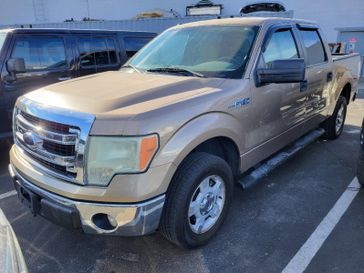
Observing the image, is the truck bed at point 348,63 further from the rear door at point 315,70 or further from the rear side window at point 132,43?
the rear side window at point 132,43

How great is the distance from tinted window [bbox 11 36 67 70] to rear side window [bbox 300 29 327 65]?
3.66 m

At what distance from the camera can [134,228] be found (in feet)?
7.93

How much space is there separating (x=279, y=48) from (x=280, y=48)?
0.10ft

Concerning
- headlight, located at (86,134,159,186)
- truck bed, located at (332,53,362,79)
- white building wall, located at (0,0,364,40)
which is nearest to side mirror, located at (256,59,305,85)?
headlight, located at (86,134,159,186)

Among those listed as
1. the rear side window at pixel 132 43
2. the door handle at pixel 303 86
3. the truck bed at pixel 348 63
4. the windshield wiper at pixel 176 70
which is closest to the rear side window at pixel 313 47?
the door handle at pixel 303 86

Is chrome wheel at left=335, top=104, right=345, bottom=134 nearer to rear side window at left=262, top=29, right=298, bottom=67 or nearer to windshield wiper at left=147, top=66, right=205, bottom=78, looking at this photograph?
rear side window at left=262, top=29, right=298, bottom=67

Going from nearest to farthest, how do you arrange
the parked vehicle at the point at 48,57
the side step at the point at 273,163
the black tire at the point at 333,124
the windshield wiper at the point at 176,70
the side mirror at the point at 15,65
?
the windshield wiper at the point at 176,70 < the side step at the point at 273,163 < the side mirror at the point at 15,65 < the parked vehicle at the point at 48,57 < the black tire at the point at 333,124

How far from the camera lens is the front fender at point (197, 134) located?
8.14 feet

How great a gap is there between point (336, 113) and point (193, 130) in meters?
3.85

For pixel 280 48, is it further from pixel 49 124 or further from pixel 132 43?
pixel 132 43

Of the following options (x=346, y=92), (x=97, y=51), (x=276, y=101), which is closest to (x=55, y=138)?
(x=276, y=101)

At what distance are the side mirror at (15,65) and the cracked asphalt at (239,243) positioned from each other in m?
1.90

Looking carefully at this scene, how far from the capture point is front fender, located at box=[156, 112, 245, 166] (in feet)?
8.14

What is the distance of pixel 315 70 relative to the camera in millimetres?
4555
